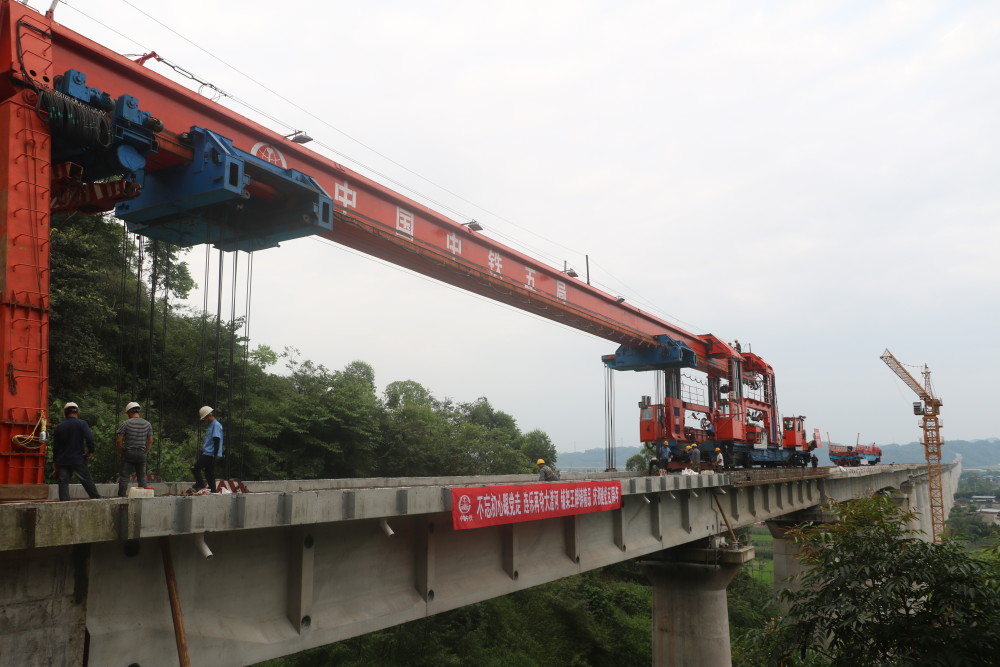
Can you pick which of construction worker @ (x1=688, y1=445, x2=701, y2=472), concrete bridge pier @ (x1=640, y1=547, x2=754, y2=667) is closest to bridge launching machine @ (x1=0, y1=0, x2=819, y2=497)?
construction worker @ (x1=688, y1=445, x2=701, y2=472)

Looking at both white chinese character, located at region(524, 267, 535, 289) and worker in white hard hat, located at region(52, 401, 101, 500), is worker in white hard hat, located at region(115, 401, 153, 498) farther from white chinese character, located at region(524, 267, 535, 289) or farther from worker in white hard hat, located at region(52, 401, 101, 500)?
white chinese character, located at region(524, 267, 535, 289)

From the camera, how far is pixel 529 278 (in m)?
18.1

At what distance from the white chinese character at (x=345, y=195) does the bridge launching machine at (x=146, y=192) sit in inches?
1.0

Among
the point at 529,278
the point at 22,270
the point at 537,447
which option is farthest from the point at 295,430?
the point at 537,447

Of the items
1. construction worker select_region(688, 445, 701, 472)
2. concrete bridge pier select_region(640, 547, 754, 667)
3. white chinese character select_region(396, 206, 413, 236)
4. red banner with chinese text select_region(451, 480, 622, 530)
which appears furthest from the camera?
construction worker select_region(688, 445, 701, 472)

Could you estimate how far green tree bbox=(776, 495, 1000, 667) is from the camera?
762cm

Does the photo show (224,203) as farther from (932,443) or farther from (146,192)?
(932,443)

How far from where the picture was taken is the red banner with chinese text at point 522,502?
28.8ft

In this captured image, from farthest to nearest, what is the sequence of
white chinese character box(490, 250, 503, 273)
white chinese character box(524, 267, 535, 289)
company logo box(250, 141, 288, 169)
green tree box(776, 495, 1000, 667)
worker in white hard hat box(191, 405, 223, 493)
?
white chinese character box(524, 267, 535, 289) < white chinese character box(490, 250, 503, 273) < company logo box(250, 141, 288, 169) < worker in white hard hat box(191, 405, 223, 493) < green tree box(776, 495, 1000, 667)

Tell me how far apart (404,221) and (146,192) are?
16.4 ft

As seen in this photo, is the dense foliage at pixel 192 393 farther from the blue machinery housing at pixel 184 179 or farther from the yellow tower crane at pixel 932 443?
the yellow tower crane at pixel 932 443

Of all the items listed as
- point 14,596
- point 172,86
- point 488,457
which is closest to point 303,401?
point 488,457

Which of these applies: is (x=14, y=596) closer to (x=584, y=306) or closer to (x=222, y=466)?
(x=584, y=306)

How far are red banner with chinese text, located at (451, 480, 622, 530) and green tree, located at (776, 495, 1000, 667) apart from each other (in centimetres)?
340
